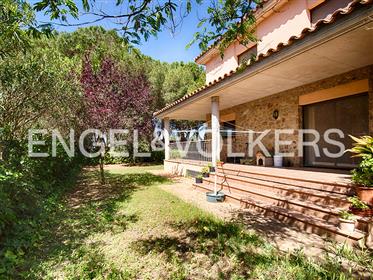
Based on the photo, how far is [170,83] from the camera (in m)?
24.1

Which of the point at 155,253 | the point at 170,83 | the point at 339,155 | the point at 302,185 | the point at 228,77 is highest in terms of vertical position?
the point at 170,83

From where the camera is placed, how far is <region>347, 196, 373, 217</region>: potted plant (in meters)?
4.18

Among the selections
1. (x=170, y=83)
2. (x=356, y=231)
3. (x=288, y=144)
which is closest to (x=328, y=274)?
(x=356, y=231)

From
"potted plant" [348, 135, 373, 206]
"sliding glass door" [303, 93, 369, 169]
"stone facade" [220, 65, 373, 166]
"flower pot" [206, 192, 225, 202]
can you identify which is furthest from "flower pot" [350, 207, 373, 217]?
"flower pot" [206, 192, 225, 202]

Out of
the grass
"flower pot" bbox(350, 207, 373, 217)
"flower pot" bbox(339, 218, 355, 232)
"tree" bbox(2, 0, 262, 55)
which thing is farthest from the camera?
"flower pot" bbox(350, 207, 373, 217)

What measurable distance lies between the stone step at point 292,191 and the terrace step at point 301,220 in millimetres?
498

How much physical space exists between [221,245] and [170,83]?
21.2 m

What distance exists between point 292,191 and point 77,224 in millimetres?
5226

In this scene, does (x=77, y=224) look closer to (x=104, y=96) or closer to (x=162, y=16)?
(x=162, y=16)

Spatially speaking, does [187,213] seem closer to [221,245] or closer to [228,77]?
[221,245]

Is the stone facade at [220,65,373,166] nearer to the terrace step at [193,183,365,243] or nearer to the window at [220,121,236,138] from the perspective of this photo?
the window at [220,121,236,138]

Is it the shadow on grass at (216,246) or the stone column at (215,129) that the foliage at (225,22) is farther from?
the stone column at (215,129)

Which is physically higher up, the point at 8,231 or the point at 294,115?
the point at 294,115

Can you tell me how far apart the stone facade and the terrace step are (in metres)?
3.25
